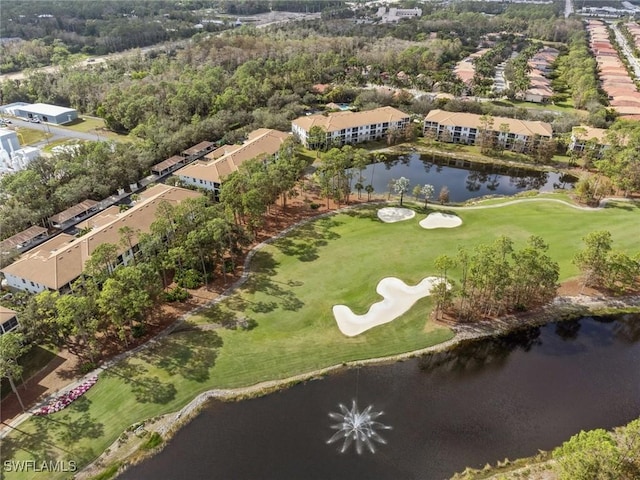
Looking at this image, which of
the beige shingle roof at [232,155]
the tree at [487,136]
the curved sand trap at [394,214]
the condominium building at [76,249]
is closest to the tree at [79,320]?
the condominium building at [76,249]

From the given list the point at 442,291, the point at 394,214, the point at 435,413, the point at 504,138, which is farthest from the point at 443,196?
the point at 435,413

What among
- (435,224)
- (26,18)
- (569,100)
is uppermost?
(26,18)

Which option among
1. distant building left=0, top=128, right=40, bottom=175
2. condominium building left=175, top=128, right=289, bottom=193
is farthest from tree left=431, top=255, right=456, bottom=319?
distant building left=0, top=128, right=40, bottom=175

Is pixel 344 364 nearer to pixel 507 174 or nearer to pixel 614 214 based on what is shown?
pixel 614 214

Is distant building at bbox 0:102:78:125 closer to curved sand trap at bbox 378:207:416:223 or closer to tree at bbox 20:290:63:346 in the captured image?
tree at bbox 20:290:63:346

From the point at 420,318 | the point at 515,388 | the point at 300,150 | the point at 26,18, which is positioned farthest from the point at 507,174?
the point at 26,18

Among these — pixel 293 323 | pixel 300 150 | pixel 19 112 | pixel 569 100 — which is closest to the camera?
pixel 293 323

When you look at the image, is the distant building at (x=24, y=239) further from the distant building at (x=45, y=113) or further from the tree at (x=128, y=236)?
the distant building at (x=45, y=113)

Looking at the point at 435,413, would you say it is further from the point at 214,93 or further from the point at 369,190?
the point at 214,93
